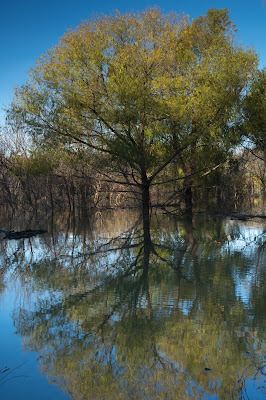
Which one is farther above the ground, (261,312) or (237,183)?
(237,183)

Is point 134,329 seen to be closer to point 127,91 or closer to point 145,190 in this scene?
point 127,91

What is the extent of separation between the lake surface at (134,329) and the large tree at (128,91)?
791 cm

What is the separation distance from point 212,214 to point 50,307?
15499 mm

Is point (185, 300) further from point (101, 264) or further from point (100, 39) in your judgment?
point (100, 39)

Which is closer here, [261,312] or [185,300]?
[261,312]

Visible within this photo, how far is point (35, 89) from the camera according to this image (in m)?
14.5

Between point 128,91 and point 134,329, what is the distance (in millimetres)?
10866

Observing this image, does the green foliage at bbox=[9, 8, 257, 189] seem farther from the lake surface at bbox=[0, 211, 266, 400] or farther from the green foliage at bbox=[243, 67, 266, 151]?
the lake surface at bbox=[0, 211, 266, 400]

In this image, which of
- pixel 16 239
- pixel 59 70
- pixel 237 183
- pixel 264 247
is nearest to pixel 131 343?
pixel 264 247

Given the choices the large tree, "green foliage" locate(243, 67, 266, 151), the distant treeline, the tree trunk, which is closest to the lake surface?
the large tree

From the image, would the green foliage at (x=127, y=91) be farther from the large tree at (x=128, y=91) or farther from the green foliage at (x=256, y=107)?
the green foliage at (x=256, y=107)

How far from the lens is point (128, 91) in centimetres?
1330

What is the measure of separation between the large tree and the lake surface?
7.91 metres

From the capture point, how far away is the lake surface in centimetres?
261
